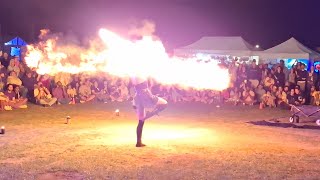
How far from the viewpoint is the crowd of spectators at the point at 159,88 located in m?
17.3

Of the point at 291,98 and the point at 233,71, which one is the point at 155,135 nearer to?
the point at 291,98

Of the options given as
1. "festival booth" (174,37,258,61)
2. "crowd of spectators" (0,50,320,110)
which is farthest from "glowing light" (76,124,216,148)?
"festival booth" (174,37,258,61)

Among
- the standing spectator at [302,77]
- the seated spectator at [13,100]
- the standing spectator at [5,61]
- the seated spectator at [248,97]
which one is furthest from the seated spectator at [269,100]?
the standing spectator at [5,61]

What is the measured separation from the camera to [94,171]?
7.37m

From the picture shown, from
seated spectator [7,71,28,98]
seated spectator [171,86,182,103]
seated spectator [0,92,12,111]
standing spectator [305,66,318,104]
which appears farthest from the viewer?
seated spectator [171,86,182,103]

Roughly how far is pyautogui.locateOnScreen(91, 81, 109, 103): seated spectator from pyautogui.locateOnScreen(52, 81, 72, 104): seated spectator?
134cm

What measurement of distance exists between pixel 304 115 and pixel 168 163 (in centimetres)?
715

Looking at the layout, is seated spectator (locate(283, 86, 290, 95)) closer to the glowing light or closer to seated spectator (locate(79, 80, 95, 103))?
the glowing light

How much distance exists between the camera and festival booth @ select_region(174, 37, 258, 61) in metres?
24.5

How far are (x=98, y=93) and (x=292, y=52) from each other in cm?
993

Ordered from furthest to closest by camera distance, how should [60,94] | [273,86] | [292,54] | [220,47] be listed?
[220,47] < [292,54] < [273,86] < [60,94]

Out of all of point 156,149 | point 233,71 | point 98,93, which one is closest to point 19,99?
point 98,93

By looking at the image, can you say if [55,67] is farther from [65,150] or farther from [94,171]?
[94,171]

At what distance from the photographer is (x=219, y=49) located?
25.0 m
